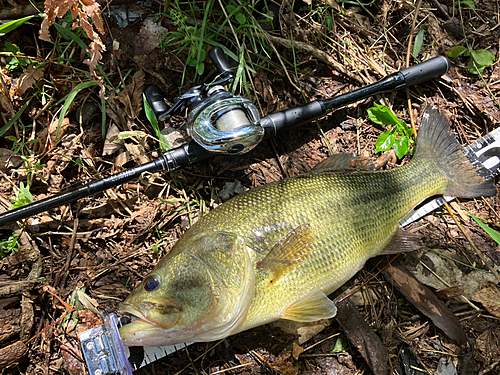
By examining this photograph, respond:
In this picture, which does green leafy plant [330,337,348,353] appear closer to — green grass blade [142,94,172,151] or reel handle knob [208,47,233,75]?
Result: green grass blade [142,94,172,151]

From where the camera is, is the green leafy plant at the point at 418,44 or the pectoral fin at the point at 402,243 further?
the green leafy plant at the point at 418,44

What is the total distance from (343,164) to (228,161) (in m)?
1.04

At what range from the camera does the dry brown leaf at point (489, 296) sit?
329 centimetres

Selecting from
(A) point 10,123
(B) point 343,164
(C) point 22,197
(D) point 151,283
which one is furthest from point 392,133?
(A) point 10,123

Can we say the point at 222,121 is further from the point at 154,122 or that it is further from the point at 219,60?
A: the point at 154,122

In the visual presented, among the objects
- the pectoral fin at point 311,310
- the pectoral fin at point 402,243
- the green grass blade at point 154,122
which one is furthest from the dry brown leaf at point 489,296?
the green grass blade at point 154,122

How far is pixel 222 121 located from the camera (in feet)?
9.75

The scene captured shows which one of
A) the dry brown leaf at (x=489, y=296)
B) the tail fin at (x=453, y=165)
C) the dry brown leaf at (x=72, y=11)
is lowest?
the dry brown leaf at (x=489, y=296)

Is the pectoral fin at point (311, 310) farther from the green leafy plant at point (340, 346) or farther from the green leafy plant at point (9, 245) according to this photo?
the green leafy plant at point (9, 245)

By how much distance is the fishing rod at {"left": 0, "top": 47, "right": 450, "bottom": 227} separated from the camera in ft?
9.42

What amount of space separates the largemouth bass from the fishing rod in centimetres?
45

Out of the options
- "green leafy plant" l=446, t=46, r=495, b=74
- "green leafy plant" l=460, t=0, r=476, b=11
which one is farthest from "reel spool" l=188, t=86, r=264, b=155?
"green leafy plant" l=460, t=0, r=476, b=11

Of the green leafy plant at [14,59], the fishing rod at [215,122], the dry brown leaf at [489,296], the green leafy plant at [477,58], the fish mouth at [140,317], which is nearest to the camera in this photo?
the fish mouth at [140,317]

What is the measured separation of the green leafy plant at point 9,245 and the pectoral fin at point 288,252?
210 cm
